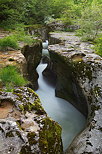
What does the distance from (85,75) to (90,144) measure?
2.41 metres

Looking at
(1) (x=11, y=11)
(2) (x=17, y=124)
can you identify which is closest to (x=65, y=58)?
(2) (x=17, y=124)

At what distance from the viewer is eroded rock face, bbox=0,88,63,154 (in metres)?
2.78

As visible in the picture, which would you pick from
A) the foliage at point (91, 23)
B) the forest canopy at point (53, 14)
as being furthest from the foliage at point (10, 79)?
the foliage at point (91, 23)

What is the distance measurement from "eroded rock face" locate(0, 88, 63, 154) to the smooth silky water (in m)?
2.56

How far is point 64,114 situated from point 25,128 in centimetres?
432

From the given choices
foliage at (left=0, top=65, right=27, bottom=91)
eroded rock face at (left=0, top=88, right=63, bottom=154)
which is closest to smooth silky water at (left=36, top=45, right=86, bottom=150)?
eroded rock face at (left=0, top=88, right=63, bottom=154)

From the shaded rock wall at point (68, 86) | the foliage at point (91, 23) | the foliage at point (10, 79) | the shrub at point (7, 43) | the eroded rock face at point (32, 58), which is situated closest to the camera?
the foliage at point (10, 79)

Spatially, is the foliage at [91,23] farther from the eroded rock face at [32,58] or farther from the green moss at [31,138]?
the green moss at [31,138]

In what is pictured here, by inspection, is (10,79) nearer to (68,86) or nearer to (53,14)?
(68,86)

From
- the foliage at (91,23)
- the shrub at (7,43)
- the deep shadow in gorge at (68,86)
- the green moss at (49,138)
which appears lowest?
the deep shadow in gorge at (68,86)

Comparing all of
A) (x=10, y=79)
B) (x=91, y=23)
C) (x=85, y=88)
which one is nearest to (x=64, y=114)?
(x=85, y=88)

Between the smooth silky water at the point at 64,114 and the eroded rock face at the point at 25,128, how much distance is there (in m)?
2.56

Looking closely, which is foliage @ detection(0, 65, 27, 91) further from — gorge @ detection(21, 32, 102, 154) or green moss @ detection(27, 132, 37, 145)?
gorge @ detection(21, 32, 102, 154)

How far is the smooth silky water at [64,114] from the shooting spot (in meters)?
6.17
